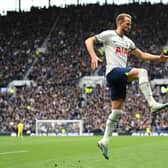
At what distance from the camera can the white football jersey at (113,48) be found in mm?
10625

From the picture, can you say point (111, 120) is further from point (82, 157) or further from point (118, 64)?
point (82, 157)

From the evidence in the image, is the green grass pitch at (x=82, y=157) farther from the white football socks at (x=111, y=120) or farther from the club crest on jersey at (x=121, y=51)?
the club crest on jersey at (x=121, y=51)

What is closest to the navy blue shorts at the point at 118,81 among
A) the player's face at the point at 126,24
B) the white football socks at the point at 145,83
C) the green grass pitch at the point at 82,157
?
the white football socks at the point at 145,83

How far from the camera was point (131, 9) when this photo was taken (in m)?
60.1

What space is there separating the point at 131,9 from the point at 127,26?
165 ft

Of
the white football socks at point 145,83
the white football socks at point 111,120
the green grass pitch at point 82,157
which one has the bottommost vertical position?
the green grass pitch at point 82,157

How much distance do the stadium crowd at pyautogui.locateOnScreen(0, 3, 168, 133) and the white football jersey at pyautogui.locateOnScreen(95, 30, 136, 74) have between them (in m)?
36.7

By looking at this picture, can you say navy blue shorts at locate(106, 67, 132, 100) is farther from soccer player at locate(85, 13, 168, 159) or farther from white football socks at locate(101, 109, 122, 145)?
white football socks at locate(101, 109, 122, 145)

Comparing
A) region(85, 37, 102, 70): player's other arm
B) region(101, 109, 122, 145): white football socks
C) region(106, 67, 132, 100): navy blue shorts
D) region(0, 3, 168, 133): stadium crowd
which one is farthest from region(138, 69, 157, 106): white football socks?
region(0, 3, 168, 133): stadium crowd

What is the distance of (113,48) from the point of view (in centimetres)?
1069

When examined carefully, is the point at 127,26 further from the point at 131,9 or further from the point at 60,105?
the point at 131,9

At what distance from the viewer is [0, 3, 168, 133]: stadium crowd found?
4953 cm

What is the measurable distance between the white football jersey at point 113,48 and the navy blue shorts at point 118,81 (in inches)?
5.7

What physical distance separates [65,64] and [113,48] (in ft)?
151
